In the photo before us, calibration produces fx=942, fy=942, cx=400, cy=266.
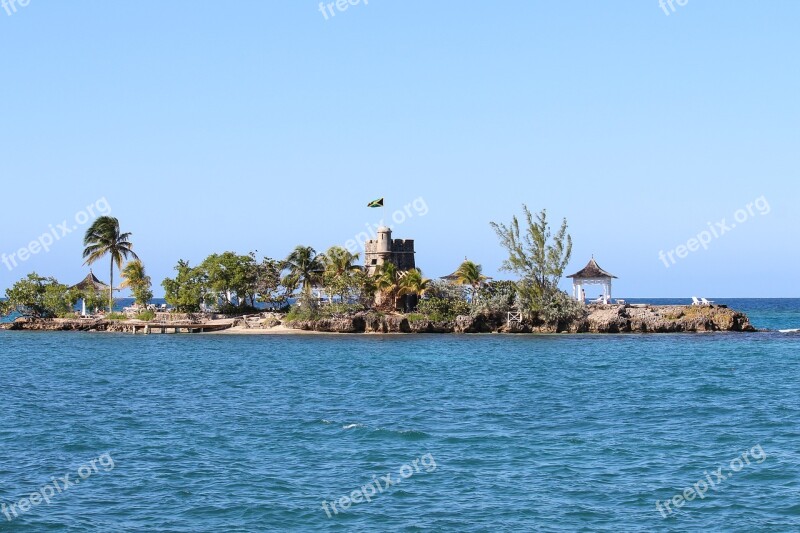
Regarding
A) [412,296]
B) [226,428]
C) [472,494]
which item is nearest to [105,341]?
[412,296]

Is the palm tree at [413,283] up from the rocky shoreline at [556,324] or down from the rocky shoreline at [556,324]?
up

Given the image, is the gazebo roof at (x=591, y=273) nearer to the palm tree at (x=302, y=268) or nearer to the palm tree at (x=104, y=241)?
the palm tree at (x=302, y=268)

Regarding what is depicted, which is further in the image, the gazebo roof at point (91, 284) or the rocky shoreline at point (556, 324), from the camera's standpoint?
the gazebo roof at point (91, 284)

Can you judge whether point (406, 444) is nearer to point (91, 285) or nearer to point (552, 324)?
point (552, 324)

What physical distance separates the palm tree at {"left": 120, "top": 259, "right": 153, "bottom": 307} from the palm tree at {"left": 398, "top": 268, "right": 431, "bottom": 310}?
26.5 m

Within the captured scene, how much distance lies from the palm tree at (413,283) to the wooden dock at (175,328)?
1569 centimetres

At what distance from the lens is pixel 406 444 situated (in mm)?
27297

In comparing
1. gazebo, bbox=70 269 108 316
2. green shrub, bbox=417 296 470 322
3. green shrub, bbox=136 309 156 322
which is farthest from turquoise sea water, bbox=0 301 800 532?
gazebo, bbox=70 269 108 316

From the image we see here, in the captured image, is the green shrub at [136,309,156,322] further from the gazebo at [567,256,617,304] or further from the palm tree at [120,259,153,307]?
the gazebo at [567,256,617,304]

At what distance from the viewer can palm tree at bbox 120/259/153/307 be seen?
9175 cm

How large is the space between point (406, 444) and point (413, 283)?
54150 mm

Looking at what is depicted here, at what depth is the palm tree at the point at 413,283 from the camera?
81125 mm

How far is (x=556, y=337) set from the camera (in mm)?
73312

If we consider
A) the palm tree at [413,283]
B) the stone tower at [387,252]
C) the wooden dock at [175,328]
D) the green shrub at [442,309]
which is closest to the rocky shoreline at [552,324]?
the green shrub at [442,309]
